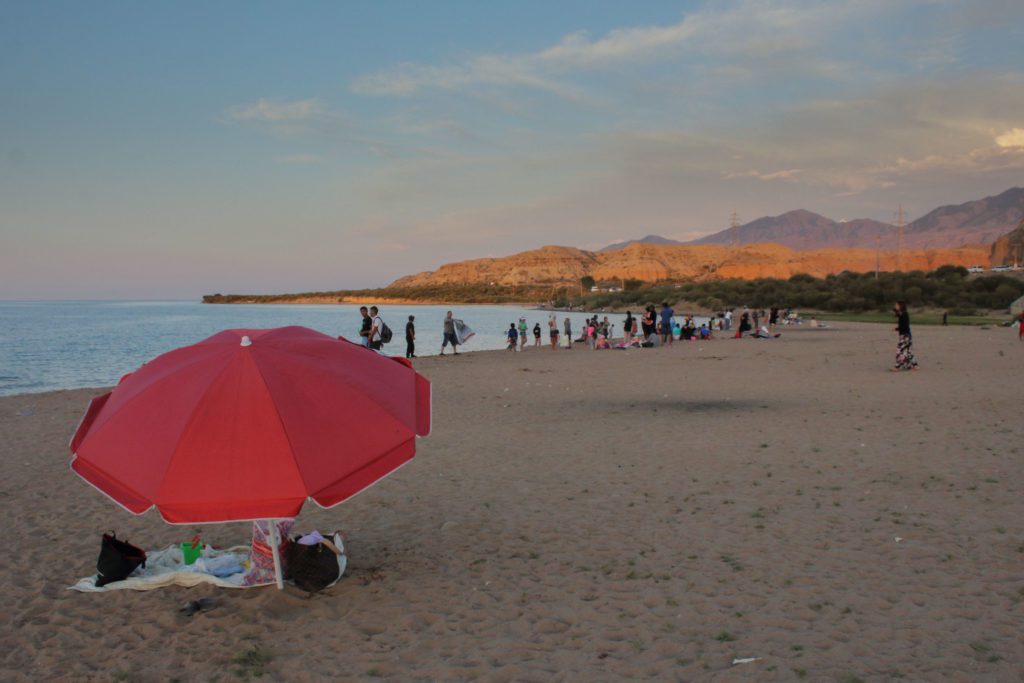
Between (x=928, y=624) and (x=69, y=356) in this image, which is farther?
(x=69, y=356)

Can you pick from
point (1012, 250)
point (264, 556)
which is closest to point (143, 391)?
point (264, 556)

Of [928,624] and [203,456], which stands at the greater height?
[203,456]

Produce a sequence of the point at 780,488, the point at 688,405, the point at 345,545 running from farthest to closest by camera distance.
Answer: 1. the point at 688,405
2. the point at 780,488
3. the point at 345,545

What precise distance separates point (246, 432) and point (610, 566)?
312 centimetres

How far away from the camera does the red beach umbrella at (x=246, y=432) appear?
393 centimetres

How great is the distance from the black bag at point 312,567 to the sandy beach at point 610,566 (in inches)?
4.9

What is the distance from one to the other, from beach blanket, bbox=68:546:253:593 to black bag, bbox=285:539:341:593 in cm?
21

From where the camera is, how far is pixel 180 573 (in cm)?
541

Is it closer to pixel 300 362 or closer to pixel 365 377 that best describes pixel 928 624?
pixel 365 377

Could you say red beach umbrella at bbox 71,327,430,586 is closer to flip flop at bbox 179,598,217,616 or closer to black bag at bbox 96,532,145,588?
flip flop at bbox 179,598,217,616

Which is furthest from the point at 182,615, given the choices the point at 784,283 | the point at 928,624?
the point at 784,283

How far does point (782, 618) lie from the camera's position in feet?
15.3

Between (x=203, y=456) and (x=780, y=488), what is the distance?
20.0ft

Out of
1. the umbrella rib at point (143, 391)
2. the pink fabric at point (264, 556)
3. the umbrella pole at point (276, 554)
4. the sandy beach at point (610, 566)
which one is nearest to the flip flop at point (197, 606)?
the sandy beach at point (610, 566)
